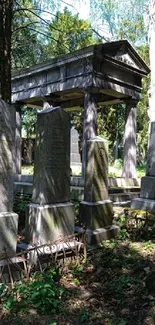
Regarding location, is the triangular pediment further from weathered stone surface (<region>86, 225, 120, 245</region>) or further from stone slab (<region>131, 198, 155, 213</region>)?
weathered stone surface (<region>86, 225, 120, 245</region>)

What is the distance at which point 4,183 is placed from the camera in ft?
13.6

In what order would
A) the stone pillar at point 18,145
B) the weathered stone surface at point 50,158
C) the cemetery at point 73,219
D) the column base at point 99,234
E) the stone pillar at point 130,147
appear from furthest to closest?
the stone pillar at point 18,145 < the stone pillar at point 130,147 < the column base at point 99,234 < the weathered stone surface at point 50,158 < the cemetery at point 73,219

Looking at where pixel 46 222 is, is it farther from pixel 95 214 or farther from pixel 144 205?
pixel 144 205

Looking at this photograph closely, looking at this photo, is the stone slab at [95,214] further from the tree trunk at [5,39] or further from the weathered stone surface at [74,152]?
the weathered stone surface at [74,152]

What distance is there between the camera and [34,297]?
3.51 meters

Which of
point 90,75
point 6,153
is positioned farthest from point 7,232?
point 90,75

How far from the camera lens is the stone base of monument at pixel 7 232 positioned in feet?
13.3

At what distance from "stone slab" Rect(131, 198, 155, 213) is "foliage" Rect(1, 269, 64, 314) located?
3.76 metres

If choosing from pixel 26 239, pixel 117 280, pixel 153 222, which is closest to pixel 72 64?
pixel 153 222

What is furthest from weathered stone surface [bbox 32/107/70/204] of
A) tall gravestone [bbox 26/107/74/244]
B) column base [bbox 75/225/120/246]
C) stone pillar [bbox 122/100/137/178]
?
stone pillar [bbox 122/100/137/178]

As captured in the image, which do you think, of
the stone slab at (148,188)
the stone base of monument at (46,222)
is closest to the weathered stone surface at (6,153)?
the stone base of monument at (46,222)

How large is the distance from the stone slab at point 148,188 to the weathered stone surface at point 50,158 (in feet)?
8.94

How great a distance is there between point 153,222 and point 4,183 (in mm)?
3153

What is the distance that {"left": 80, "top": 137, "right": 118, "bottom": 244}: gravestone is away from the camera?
5.79m
